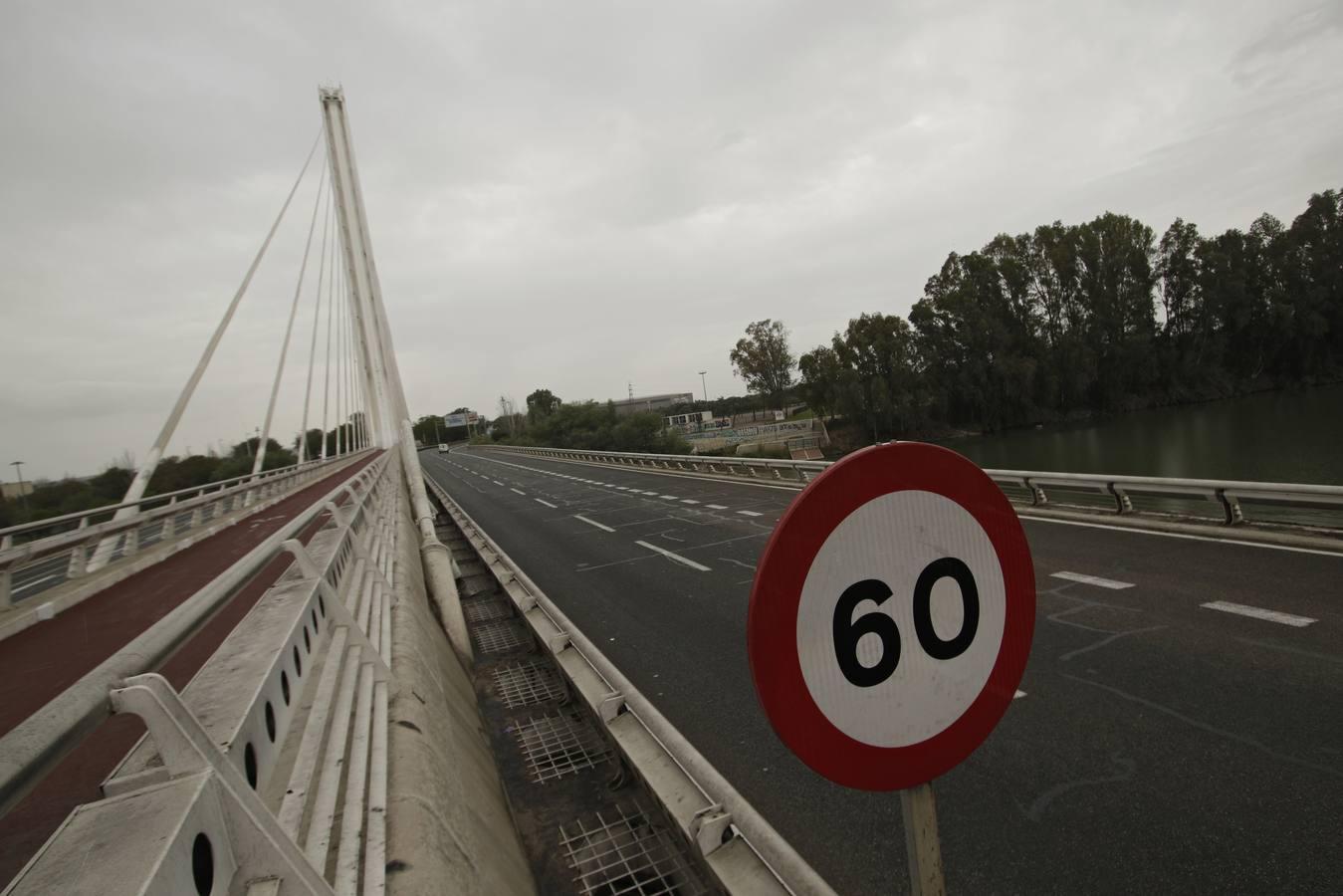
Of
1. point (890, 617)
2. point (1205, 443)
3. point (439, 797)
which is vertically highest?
point (890, 617)

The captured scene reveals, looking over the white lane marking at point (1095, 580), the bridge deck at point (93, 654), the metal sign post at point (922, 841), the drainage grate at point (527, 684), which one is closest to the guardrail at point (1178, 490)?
the metal sign post at point (922, 841)

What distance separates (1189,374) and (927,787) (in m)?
78.3

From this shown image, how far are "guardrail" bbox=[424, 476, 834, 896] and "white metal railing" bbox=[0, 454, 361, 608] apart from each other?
23.4 ft

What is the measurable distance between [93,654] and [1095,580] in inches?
355

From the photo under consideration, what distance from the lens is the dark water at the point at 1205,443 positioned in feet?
73.3

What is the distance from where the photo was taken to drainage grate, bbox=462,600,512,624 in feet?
28.8

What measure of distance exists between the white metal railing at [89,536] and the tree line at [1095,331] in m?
49.9

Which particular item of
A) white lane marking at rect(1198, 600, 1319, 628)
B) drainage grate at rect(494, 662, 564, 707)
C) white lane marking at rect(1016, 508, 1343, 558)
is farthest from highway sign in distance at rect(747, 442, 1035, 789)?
white lane marking at rect(1198, 600, 1319, 628)

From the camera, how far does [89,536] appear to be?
8.88 metres

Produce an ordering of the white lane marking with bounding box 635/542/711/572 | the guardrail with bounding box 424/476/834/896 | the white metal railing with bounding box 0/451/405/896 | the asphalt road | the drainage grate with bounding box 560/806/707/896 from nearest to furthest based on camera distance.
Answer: the white metal railing with bounding box 0/451/405/896
the guardrail with bounding box 424/476/834/896
the asphalt road
the drainage grate with bounding box 560/806/707/896
the white lane marking with bounding box 635/542/711/572

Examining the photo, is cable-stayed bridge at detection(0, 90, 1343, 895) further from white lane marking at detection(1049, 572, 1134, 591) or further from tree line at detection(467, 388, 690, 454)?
tree line at detection(467, 388, 690, 454)

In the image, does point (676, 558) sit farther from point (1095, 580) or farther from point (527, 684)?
point (1095, 580)

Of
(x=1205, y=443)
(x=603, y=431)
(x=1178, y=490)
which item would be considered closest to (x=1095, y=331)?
(x=1205, y=443)

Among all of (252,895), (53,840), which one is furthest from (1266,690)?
(53,840)
